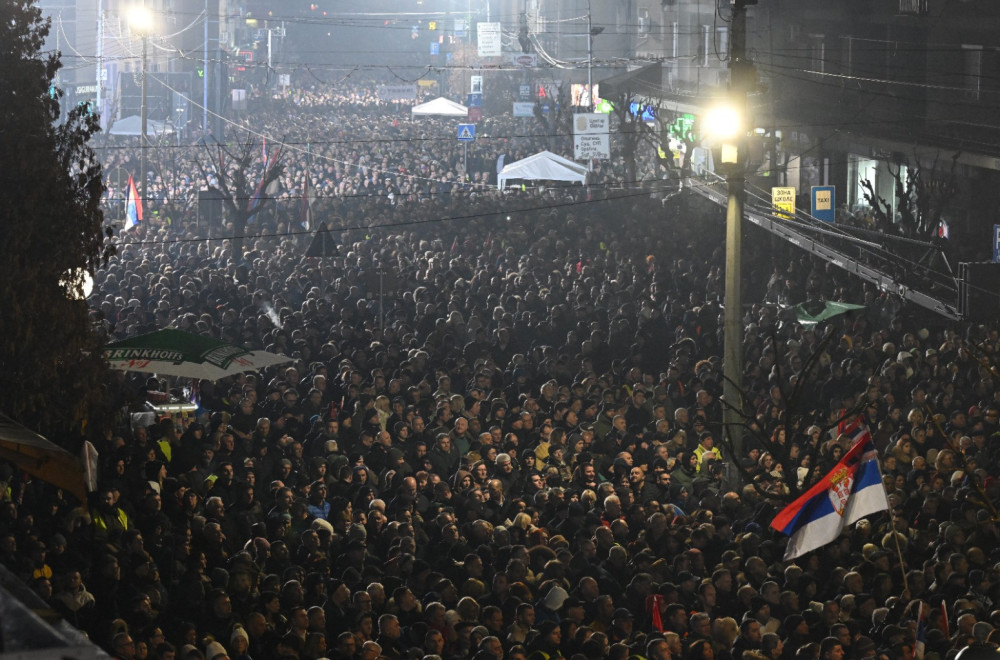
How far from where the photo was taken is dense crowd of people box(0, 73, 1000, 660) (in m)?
10.2

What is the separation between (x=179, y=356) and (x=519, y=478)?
3.65 m

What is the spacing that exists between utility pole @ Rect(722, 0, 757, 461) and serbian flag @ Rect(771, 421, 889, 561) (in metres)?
3.14

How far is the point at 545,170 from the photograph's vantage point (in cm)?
3394

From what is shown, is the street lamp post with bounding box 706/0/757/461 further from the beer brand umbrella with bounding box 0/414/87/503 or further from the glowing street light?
the beer brand umbrella with bounding box 0/414/87/503

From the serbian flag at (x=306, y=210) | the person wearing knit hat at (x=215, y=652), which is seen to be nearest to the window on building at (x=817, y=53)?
the serbian flag at (x=306, y=210)

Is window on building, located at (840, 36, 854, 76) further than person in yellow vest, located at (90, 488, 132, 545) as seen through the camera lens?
Yes

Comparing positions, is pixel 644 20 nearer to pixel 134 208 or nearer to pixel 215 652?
pixel 134 208

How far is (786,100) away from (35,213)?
29061mm

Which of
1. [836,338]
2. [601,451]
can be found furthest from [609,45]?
[601,451]

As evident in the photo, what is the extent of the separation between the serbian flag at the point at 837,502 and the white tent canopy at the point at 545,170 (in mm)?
22238

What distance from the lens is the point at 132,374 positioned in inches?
736

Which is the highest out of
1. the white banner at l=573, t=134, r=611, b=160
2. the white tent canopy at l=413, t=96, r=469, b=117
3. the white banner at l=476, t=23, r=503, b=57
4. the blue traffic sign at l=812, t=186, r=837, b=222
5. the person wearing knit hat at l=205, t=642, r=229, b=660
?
the white banner at l=476, t=23, r=503, b=57

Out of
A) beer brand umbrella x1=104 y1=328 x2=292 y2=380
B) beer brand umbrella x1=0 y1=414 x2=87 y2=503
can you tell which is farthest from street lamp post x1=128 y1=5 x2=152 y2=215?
beer brand umbrella x1=0 y1=414 x2=87 y2=503

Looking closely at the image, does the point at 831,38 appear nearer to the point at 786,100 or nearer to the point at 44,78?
the point at 786,100
